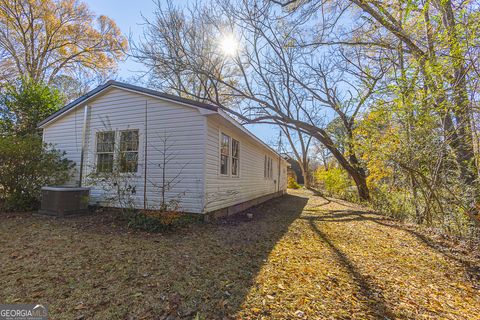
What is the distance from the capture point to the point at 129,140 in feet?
20.9

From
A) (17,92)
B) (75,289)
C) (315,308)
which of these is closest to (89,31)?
(17,92)

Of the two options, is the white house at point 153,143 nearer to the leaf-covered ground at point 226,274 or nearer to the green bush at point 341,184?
the leaf-covered ground at point 226,274

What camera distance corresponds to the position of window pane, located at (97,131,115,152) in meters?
6.62

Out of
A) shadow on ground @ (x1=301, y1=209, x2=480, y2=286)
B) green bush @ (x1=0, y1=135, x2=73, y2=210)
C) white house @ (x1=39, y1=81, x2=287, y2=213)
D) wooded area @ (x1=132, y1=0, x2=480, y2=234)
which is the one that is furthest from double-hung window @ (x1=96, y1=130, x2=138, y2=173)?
shadow on ground @ (x1=301, y1=209, x2=480, y2=286)

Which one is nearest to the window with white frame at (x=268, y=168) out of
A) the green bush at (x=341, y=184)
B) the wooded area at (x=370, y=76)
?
the wooded area at (x=370, y=76)

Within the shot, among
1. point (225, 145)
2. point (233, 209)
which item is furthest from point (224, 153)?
point (233, 209)

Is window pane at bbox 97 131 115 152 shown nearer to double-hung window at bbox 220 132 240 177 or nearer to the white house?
the white house

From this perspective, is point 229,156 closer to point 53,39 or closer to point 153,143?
point 153,143

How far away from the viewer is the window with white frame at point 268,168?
1218 cm

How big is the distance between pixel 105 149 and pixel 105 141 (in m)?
0.25

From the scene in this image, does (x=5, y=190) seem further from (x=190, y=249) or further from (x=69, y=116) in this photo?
(x=190, y=249)

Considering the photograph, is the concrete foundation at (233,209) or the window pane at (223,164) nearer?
the concrete foundation at (233,209)

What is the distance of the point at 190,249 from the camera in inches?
150

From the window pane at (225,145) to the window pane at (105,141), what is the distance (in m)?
3.22
